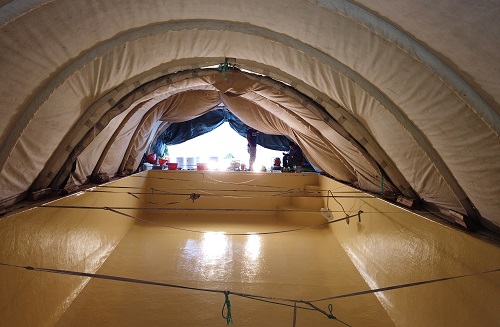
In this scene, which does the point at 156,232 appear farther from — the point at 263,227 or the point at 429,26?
the point at 429,26

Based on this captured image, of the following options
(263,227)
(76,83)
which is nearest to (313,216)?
(263,227)

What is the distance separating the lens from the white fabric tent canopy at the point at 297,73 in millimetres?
1793

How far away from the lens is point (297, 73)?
3.34 m

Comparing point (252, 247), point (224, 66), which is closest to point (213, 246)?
point (252, 247)

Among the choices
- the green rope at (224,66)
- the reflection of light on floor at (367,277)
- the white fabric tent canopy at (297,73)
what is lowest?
the reflection of light on floor at (367,277)

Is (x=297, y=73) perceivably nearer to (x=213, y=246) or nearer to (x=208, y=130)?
(x=213, y=246)

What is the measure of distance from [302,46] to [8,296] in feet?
11.0

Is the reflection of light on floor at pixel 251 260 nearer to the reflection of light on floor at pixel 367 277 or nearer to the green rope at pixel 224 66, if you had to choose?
the reflection of light on floor at pixel 367 277

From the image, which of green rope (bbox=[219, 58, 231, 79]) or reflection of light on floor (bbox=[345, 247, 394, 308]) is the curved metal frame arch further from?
reflection of light on floor (bbox=[345, 247, 394, 308])

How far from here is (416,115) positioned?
8.16 feet

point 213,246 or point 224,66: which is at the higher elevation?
point 224,66

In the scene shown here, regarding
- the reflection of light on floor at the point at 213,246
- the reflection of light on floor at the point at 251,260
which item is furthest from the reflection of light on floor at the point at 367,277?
the reflection of light on floor at the point at 213,246

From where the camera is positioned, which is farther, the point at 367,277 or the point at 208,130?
the point at 208,130

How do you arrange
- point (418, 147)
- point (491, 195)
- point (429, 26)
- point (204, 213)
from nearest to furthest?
point (429, 26), point (491, 195), point (418, 147), point (204, 213)
